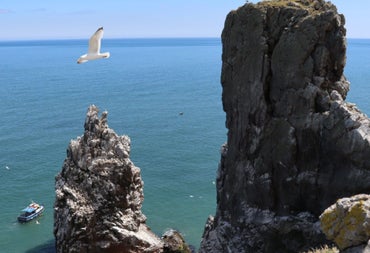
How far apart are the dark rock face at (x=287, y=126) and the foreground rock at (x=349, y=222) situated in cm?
1646

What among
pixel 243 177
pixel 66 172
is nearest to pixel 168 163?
pixel 66 172

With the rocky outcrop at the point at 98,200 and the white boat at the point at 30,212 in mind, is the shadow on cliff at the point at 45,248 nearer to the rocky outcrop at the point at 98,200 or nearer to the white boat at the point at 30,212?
the white boat at the point at 30,212

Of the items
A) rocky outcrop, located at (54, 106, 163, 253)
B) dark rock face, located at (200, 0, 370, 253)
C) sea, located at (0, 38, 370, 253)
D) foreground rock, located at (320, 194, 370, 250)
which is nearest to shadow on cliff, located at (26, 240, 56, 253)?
sea, located at (0, 38, 370, 253)

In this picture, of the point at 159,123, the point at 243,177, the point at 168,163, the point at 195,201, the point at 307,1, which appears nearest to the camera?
Result: the point at 307,1

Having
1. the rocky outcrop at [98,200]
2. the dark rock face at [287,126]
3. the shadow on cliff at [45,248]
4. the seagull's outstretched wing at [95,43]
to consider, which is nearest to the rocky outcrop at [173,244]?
the rocky outcrop at [98,200]

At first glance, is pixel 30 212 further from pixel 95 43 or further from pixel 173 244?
pixel 95 43

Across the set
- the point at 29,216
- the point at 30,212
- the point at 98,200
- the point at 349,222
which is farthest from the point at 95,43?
the point at 30,212

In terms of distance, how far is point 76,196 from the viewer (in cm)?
4866

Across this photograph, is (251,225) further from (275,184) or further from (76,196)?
(76,196)

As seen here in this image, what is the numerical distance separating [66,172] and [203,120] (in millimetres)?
71563

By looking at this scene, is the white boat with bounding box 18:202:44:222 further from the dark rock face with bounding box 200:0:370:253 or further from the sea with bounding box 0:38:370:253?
the dark rock face with bounding box 200:0:370:253

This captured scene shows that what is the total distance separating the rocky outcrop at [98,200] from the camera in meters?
48.2

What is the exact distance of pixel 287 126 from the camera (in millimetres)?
39312

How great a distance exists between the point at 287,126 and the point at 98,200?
→ 2049cm
